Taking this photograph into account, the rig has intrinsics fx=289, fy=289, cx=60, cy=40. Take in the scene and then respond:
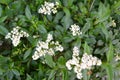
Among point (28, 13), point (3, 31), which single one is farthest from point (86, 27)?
point (3, 31)

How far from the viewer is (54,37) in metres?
2.10

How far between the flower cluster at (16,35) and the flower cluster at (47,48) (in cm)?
14

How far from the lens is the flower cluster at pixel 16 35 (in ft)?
6.54

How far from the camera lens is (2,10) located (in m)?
2.13

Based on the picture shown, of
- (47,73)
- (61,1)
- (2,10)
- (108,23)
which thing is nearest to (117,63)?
(108,23)

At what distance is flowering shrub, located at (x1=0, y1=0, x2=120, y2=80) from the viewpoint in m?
2.00

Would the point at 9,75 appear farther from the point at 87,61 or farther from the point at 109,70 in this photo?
the point at 109,70

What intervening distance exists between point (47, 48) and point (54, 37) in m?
0.16

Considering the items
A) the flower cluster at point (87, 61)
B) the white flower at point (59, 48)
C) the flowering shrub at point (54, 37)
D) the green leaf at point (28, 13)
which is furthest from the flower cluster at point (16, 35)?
the flower cluster at point (87, 61)

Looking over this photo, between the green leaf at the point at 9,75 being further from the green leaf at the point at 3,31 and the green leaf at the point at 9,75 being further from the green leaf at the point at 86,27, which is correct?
the green leaf at the point at 86,27

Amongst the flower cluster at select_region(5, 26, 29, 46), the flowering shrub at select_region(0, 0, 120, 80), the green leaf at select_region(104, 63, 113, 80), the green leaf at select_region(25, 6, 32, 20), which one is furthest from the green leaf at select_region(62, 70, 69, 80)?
the green leaf at select_region(25, 6, 32, 20)

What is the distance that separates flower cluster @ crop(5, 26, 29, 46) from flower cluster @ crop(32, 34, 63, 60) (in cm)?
14

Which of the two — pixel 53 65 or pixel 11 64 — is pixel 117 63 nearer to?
pixel 53 65

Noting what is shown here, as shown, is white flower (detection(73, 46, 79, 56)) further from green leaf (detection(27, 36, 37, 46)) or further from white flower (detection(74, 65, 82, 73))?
green leaf (detection(27, 36, 37, 46))
